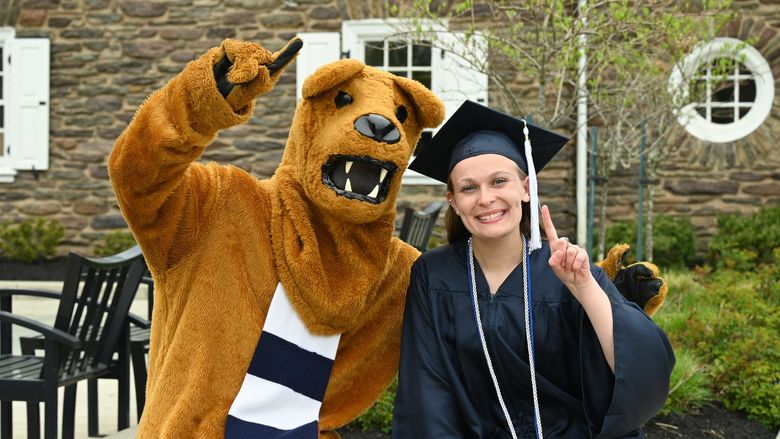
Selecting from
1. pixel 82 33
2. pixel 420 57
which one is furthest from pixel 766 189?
pixel 82 33

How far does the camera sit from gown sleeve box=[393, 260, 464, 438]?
8.46 ft

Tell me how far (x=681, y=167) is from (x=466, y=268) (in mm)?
8493

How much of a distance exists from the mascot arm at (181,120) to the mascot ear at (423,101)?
457 mm

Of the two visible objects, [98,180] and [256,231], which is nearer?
[256,231]

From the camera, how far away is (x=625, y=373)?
2.38m

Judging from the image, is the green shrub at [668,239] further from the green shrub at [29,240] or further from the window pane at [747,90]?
the green shrub at [29,240]

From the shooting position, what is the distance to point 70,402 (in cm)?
411

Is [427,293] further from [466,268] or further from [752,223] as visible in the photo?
[752,223]

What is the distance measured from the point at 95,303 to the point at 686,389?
3.05 m

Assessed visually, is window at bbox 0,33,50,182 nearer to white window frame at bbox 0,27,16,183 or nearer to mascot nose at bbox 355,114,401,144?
white window frame at bbox 0,27,16,183

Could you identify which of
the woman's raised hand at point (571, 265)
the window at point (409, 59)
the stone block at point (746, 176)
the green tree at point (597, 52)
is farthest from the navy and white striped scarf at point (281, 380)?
the stone block at point (746, 176)

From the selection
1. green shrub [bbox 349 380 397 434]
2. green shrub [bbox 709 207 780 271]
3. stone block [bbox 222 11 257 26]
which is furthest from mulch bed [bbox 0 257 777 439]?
stone block [bbox 222 11 257 26]

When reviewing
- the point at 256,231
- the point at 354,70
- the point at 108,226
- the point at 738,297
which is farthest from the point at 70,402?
the point at 108,226

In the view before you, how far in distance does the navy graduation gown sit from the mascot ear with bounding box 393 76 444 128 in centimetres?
48
